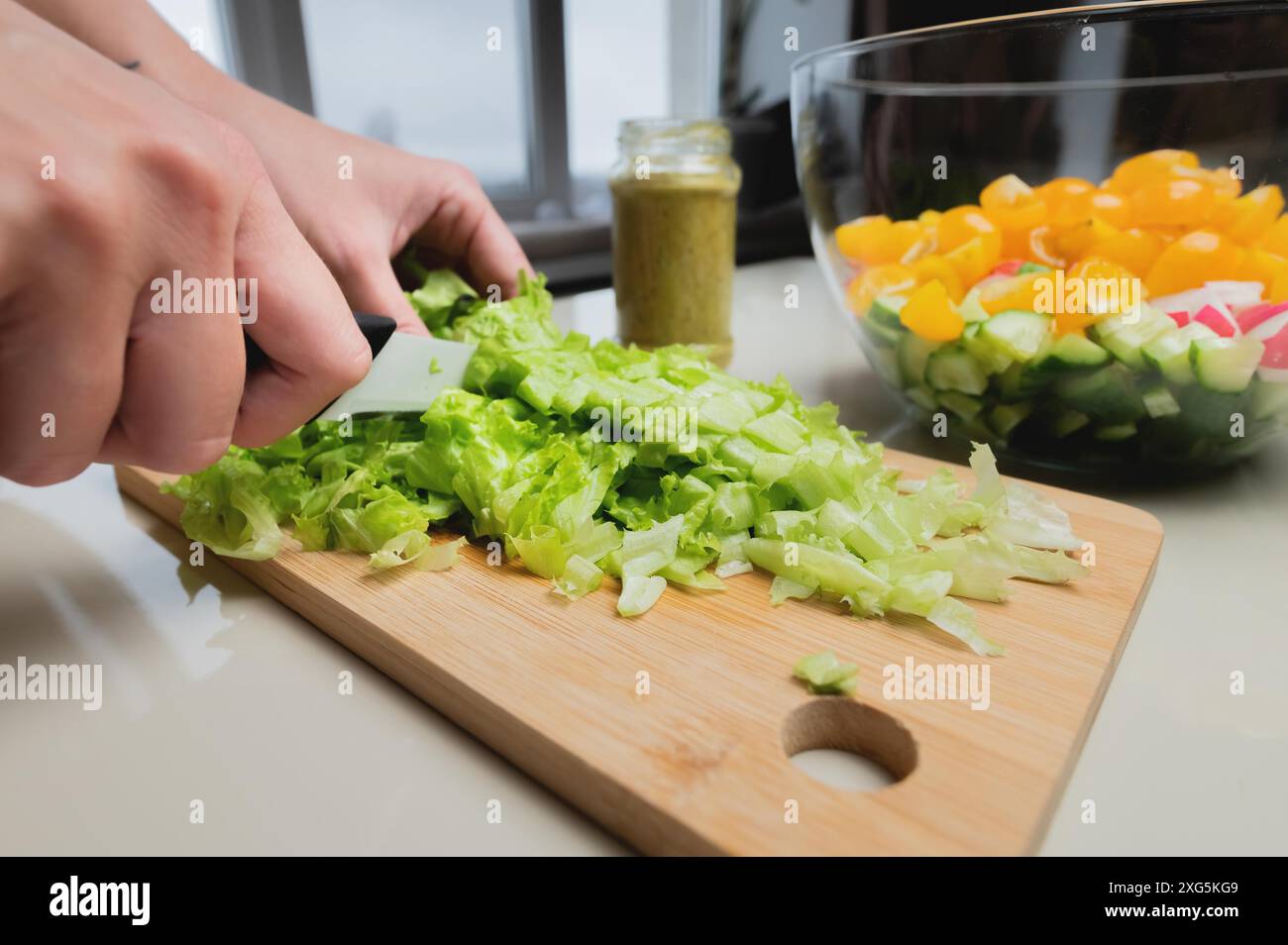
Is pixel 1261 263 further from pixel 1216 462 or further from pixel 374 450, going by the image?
pixel 374 450

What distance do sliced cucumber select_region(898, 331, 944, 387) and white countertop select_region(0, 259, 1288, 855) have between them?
0.35m

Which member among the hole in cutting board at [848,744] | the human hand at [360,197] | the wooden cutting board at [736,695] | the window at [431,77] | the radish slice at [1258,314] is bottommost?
the hole in cutting board at [848,744]

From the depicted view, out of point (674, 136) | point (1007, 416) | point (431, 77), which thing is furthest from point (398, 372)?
point (431, 77)

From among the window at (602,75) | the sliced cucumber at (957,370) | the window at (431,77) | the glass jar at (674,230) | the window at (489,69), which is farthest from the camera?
the window at (602,75)

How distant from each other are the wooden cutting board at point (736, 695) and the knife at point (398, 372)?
18cm

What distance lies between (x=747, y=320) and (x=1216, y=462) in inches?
46.0

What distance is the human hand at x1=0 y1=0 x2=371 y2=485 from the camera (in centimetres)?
49

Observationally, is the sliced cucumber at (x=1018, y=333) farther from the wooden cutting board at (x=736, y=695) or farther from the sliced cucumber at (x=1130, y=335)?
the wooden cutting board at (x=736, y=695)

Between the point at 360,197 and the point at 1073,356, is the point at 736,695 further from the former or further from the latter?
the point at 360,197

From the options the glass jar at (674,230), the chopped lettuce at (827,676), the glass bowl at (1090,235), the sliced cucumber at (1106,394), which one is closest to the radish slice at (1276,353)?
the glass bowl at (1090,235)

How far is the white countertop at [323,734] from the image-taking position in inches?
22.5

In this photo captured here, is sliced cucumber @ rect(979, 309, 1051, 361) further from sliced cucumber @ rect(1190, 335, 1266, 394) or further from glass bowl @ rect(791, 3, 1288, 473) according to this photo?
sliced cucumber @ rect(1190, 335, 1266, 394)

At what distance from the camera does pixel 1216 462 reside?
105 centimetres

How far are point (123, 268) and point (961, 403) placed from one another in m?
0.94
